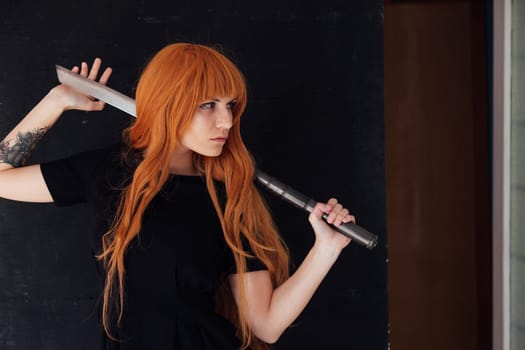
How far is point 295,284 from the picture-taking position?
1.48m

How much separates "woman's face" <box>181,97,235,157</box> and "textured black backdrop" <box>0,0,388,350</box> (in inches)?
20.5

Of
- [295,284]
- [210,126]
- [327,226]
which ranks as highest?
[210,126]

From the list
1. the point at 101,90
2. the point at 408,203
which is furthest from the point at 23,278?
the point at 408,203

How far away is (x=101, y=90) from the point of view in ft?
5.01

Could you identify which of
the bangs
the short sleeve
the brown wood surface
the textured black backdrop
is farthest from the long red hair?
the brown wood surface

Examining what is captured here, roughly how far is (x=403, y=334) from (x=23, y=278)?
138cm

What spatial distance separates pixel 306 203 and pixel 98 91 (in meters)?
0.58

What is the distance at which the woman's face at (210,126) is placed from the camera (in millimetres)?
1399

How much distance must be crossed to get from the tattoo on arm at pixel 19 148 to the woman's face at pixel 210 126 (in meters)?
0.39

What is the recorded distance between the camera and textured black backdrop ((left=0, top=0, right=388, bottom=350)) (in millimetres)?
1844

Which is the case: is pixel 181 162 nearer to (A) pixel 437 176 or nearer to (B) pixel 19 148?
(B) pixel 19 148

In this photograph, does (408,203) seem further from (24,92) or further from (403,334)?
(24,92)

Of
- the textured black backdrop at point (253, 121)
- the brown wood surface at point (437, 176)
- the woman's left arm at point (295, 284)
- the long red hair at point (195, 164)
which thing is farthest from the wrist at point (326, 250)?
the brown wood surface at point (437, 176)

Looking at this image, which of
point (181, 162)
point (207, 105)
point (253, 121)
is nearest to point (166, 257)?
point (181, 162)
